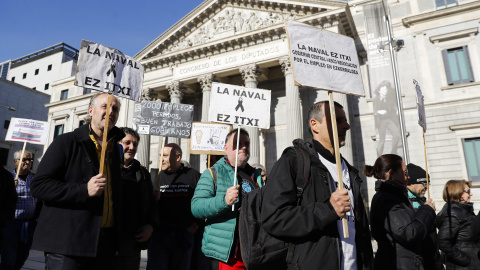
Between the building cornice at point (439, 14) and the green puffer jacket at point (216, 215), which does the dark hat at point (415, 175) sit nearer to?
the green puffer jacket at point (216, 215)

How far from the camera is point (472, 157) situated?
15.8 meters

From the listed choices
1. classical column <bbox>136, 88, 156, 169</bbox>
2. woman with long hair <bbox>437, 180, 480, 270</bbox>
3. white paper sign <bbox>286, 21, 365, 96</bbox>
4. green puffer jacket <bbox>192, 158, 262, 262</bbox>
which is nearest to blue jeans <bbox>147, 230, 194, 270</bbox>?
green puffer jacket <bbox>192, 158, 262, 262</bbox>

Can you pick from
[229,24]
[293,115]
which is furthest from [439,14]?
[229,24]

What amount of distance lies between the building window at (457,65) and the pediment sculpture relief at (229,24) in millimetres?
9132

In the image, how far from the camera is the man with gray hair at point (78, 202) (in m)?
2.47

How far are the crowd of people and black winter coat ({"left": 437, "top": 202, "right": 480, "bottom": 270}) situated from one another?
1 centimetres

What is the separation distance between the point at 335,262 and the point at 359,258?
0.38 meters

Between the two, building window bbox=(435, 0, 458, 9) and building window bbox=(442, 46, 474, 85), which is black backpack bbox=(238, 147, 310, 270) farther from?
building window bbox=(435, 0, 458, 9)

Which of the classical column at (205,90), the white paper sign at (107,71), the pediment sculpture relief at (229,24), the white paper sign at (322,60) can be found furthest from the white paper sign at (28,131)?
the pediment sculpture relief at (229,24)

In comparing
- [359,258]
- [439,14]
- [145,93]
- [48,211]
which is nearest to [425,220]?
[359,258]

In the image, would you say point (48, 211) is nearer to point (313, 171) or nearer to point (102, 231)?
point (102, 231)

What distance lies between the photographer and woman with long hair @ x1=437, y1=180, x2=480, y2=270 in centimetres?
448

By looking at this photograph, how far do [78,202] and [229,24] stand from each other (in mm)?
22358

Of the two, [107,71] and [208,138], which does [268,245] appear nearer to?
[107,71]
